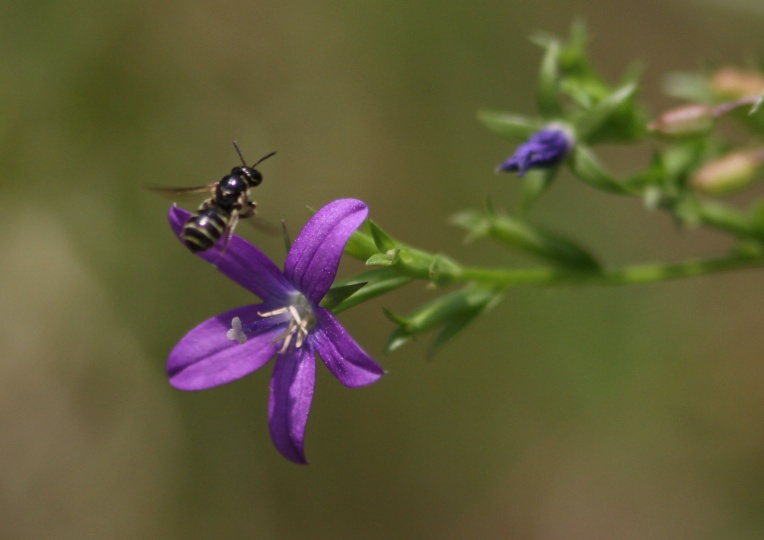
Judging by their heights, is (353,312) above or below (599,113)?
below

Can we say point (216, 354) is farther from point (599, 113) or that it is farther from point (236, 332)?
point (599, 113)

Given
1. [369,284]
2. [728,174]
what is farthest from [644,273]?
[369,284]

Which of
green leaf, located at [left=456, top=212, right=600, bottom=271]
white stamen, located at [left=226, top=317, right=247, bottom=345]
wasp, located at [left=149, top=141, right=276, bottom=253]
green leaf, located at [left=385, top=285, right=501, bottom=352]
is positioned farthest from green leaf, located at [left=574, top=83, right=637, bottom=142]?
white stamen, located at [left=226, top=317, right=247, bottom=345]

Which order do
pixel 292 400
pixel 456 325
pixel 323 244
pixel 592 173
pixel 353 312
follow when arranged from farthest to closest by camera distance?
pixel 353 312 < pixel 592 173 < pixel 456 325 < pixel 292 400 < pixel 323 244

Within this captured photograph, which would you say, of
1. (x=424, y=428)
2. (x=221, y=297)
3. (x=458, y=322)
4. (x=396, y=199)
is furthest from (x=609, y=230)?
(x=458, y=322)

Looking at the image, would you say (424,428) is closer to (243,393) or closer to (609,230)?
(243,393)

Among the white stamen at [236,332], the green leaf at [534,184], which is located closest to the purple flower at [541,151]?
the green leaf at [534,184]
